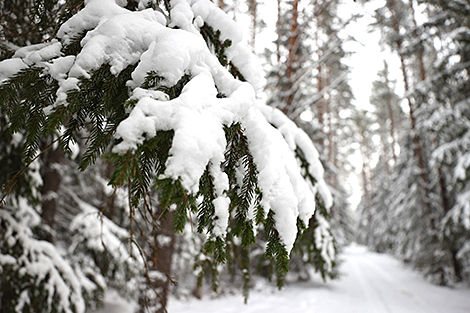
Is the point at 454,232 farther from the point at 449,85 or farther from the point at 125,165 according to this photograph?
the point at 125,165

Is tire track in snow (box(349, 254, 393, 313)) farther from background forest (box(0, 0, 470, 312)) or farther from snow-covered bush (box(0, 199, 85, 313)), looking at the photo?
snow-covered bush (box(0, 199, 85, 313))

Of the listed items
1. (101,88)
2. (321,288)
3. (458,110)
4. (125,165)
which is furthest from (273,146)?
(321,288)

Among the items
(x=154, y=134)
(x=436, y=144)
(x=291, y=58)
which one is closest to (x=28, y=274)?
(x=154, y=134)

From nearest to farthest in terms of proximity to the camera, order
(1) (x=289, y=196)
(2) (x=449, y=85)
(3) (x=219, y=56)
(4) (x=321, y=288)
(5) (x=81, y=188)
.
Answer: (1) (x=289, y=196), (3) (x=219, y=56), (5) (x=81, y=188), (2) (x=449, y=85), (4) (x=321, y=288)

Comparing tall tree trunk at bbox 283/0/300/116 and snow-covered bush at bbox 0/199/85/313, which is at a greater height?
tall tree trunk at bbox 283/0/300/116

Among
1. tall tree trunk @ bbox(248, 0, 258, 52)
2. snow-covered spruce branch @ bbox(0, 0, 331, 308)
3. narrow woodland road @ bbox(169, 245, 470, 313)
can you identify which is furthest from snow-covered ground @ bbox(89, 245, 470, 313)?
tall tree trunk @ bbox(248, 0, 258, 52)

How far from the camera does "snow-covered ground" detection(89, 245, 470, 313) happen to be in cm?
695

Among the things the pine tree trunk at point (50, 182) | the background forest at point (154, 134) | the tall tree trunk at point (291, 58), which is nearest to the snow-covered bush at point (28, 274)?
the background forest at point (154, 134)

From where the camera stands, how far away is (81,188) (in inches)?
273

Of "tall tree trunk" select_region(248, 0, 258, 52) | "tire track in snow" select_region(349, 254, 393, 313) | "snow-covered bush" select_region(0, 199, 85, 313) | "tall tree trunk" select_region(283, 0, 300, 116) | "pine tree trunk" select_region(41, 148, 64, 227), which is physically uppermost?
"tall tree trunk" select_region(248, 0, 258, 52)

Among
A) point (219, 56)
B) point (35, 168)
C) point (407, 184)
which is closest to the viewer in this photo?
point (219, 56)

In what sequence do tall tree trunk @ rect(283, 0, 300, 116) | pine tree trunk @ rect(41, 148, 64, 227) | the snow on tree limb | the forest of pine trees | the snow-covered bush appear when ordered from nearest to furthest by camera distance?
the snow on tree limb < the snow-covered bush < pine tree trunk @ rect(41, 148, 64, 227) < tall tree trunk @ rect(283, 0, 300, 116) < the forest of pine trees

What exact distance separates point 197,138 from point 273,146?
513mm

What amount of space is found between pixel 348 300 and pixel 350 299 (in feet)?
0.55
